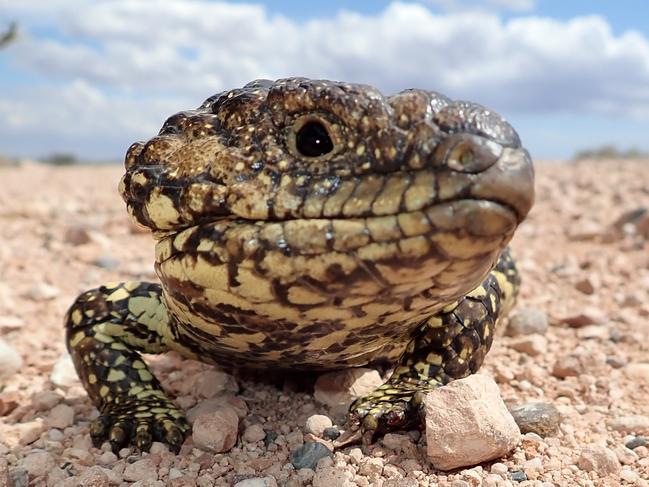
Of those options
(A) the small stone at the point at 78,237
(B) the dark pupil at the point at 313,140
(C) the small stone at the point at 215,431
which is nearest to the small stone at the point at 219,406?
(C) the small stone at the point at 215,431

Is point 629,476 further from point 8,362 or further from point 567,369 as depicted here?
point 8,362

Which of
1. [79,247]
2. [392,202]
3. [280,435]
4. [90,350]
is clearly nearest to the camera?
[392,202]

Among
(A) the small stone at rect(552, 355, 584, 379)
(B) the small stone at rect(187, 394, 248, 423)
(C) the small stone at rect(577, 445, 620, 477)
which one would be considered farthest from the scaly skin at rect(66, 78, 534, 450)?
(A) the small stone at rect(552, 355, 584, 379)

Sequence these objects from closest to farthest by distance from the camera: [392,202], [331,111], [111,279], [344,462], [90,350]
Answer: [392,202], [331,111], [344,462], [90,350], [111,279]

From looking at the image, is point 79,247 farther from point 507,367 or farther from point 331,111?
point 331,111

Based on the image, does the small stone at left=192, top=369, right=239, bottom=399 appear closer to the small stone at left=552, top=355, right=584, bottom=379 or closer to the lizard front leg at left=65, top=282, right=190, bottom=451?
the lizard front leg at left=65, top=282, right=190, bottom=451

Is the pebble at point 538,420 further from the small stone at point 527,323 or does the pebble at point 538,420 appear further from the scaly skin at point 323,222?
the small stone at point 527,323

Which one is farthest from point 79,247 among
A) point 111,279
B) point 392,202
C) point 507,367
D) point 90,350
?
point 392,202
